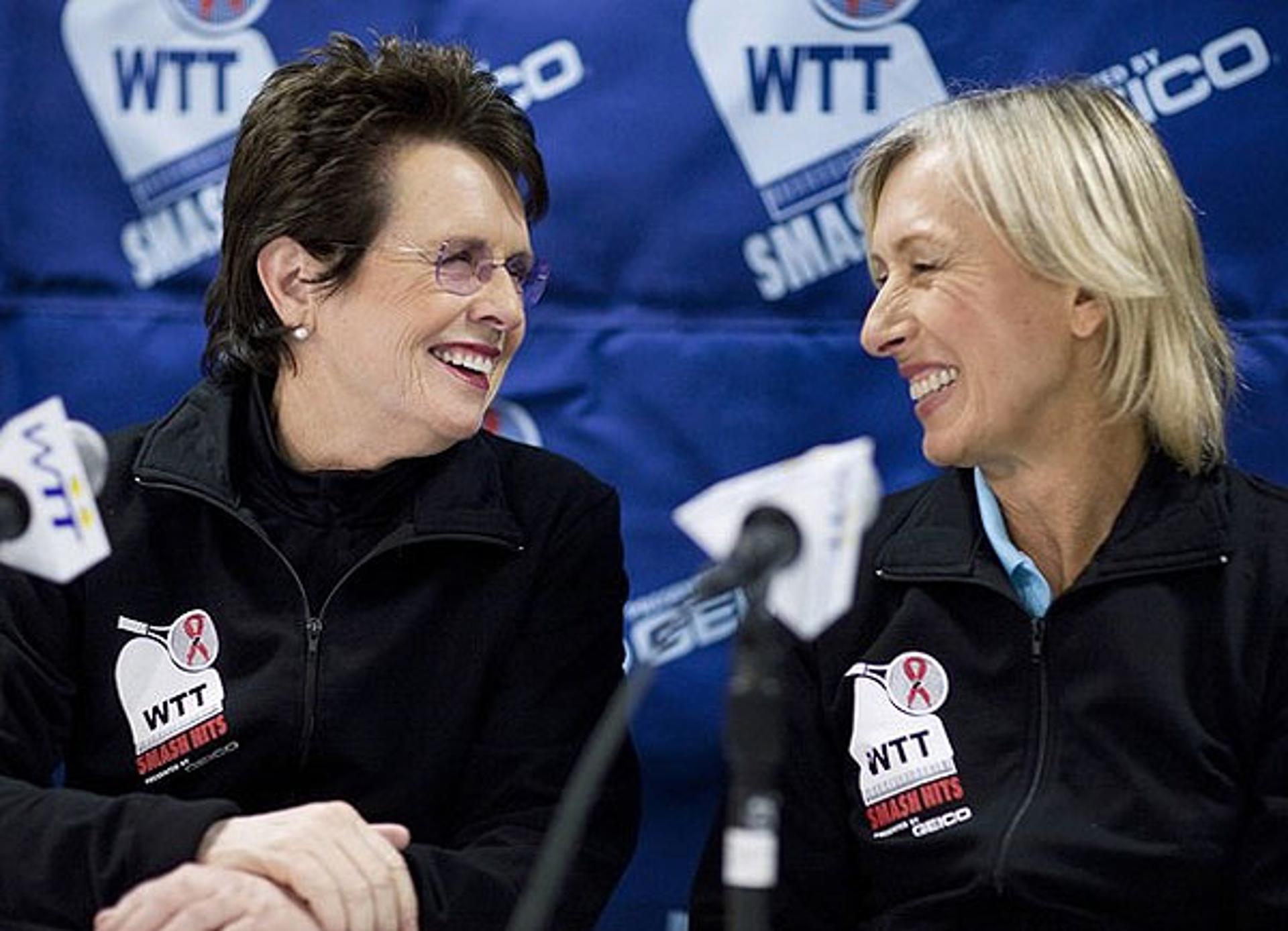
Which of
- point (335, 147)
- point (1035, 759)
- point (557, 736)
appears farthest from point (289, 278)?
point (1035, 759)

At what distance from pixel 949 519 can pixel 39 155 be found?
1.27 metres

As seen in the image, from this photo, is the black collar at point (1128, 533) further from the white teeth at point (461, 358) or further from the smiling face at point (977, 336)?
the white teeth at point (461, 358)

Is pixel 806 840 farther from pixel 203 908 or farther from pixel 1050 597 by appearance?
pixel 203 908

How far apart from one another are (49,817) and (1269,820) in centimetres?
100

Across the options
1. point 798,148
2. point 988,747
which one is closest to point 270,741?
point 988,747

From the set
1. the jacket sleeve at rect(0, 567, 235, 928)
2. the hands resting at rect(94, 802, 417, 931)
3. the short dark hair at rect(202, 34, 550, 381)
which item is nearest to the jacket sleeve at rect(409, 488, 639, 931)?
the hands resting at rect(94, 802, 417, 931)

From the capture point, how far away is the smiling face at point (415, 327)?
209cm

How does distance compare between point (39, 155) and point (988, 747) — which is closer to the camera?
point (988, 747)

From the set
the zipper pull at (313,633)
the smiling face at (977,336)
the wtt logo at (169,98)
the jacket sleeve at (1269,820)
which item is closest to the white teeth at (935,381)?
the smiling face at (977,336)

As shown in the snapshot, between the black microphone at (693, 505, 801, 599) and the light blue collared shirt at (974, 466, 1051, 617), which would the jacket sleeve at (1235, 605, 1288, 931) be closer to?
the light blue collared shirt at (974, 466, 1051, 617)

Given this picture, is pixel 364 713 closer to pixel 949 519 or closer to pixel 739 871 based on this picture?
pixel 949 519

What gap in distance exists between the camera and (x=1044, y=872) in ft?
6.13

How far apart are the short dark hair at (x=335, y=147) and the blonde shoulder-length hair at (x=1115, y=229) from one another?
1.48ft

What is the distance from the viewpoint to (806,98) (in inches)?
99.6
